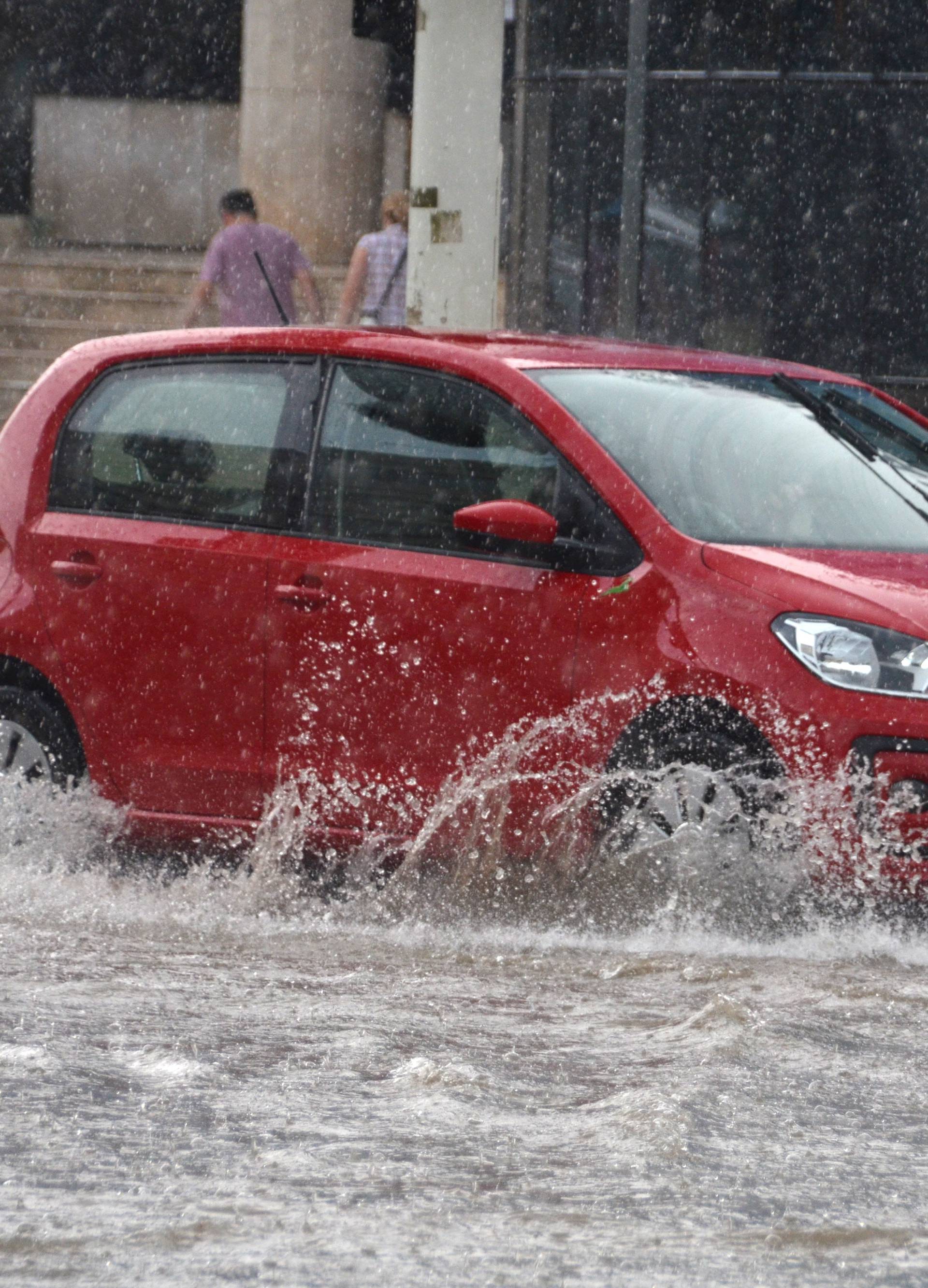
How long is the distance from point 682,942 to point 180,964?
1244 millimetres

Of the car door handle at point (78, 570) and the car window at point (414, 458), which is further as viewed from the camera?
the car door handle at point (78, 570)

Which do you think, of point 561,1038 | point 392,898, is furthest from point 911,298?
point 561,1038

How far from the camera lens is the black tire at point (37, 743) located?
7164mm

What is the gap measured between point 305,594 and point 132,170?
2022cm

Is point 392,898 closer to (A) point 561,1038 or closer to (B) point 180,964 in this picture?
(B) point 180,964

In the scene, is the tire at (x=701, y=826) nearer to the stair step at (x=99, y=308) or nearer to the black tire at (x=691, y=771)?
the black tire at (x=691, y=771)

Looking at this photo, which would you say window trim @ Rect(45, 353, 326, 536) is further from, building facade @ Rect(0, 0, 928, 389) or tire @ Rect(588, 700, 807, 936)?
building facade @ Rect(0, 0, 928, 389)

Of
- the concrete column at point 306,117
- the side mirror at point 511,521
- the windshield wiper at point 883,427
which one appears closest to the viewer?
the side mirror at point 511,521

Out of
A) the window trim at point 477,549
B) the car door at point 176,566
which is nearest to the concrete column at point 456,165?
the car door at point 176,566

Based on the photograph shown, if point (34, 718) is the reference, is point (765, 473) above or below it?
above

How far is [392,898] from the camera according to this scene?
260 inches

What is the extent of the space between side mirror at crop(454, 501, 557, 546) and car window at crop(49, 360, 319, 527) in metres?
0.75

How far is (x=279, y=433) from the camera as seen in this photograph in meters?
6.93

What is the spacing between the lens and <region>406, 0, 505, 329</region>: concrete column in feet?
35.3
